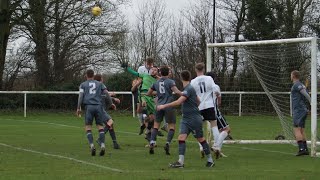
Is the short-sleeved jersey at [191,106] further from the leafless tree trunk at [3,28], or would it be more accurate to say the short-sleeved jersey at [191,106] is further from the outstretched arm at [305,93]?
the leafless tree trunk at [3,28]

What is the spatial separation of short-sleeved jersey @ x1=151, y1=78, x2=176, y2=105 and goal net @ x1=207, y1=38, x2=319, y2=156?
2483 millimetres

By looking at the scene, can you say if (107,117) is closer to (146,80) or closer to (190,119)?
(146,80)

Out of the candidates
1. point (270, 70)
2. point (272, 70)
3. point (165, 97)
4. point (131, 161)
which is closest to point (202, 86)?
point (165, 97)

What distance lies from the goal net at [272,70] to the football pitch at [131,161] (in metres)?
1.27

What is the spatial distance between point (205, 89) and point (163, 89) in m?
1.39

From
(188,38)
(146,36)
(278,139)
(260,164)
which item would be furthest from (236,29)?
(260,164)

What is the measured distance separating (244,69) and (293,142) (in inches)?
272

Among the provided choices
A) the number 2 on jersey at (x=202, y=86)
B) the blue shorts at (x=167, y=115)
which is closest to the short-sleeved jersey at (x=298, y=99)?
the number 2 on jersey at (x=202, y=86)

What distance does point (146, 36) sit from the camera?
54625 millimetres

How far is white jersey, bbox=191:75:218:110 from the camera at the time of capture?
43.3ft

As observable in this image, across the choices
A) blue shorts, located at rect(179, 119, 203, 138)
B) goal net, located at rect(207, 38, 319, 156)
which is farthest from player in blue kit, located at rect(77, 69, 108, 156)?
goal net, located at rect(207, 38, 319, 156)

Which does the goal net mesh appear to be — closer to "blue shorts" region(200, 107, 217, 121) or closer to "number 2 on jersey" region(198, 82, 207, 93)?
"blue shorts" region(200, 107, 217, 121)

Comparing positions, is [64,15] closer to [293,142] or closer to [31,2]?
[31,2]

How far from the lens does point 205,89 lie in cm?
1338
